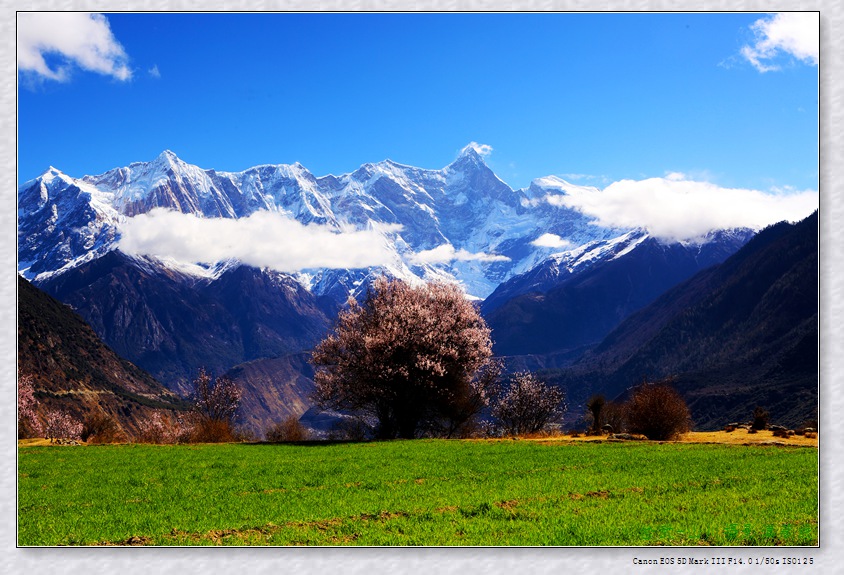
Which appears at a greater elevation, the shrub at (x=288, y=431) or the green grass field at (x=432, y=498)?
the green grass field at (x=432, y=498)

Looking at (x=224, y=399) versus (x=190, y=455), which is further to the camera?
(x=224, y=399)

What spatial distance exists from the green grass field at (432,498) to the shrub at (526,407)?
42.6 m

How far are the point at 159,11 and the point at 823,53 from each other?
1773 cm

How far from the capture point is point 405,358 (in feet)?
176

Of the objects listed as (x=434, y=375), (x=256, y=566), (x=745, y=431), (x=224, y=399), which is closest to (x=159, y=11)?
(x=256, y=566)

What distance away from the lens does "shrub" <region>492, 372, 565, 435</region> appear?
7906cm

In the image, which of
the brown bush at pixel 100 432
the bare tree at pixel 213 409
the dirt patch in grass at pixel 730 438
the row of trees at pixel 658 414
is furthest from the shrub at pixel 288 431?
the row of trees at pixel 658 414

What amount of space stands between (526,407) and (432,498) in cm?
6123

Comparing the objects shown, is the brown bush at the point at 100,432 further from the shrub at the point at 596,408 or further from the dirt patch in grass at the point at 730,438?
the shrub at the point at 596,408

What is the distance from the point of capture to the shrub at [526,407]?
79062 millimetres

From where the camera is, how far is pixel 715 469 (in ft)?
91.8

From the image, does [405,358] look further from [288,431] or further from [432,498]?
[432,498]

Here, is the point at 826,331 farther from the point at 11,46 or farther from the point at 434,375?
the point at 434,375

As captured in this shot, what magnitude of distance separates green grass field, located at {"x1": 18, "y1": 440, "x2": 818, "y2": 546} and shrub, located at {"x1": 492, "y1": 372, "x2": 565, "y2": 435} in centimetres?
4263
